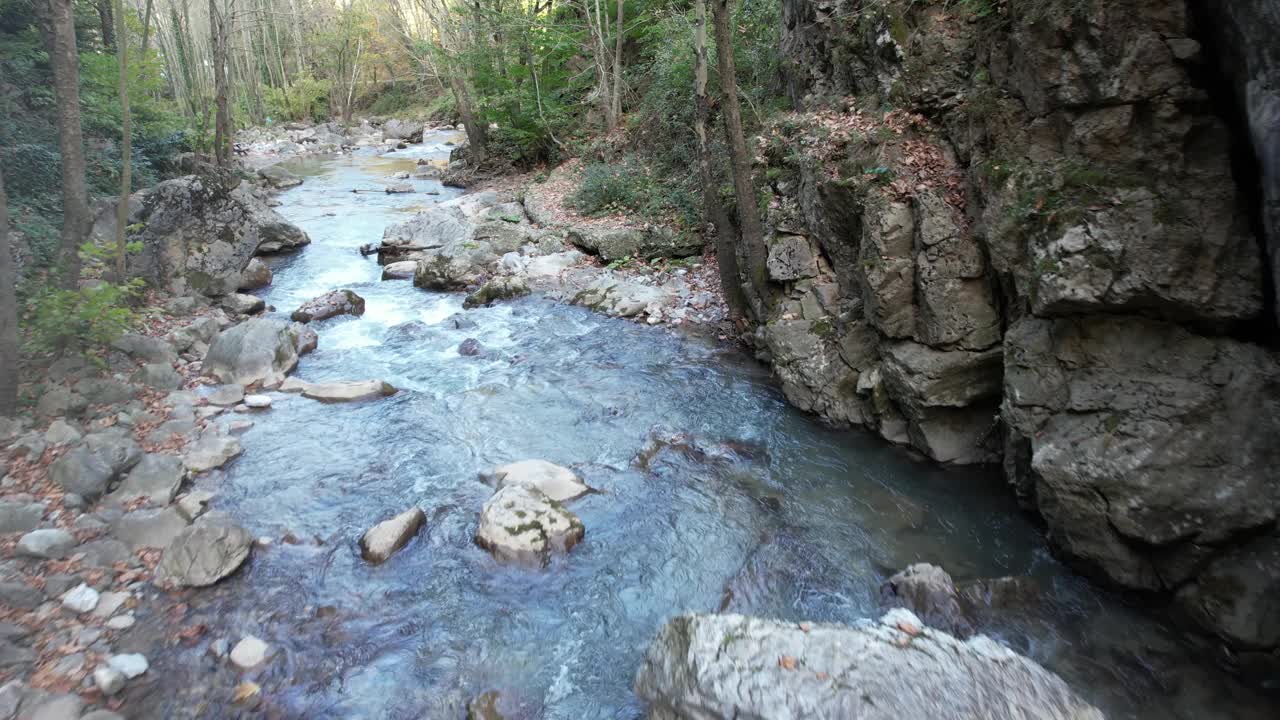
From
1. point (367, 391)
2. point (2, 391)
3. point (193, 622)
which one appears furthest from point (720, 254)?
point (2, 391)

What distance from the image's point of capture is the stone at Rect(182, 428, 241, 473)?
775 centimetres

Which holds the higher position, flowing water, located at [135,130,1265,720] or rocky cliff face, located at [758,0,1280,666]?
rocky cliff face, located at [758,0,1280,666]

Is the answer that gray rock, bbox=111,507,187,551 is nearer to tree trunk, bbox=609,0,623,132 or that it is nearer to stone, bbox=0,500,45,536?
stone, bbox=0,500,45,536

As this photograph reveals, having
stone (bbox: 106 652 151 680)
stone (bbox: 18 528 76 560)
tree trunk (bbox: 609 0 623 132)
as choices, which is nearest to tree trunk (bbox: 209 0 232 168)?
tree trunk (bbox: 609 0 623 132)

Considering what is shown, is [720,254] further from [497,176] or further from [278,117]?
[278,117]

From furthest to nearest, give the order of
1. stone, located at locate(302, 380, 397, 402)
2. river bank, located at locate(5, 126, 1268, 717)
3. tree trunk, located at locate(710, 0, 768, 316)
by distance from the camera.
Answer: tree trunk, located at locate(710, 0, 768, 316), stone, located at locate(302, 380, 397, 402), river bank, located at locate(5, 126, 1268, 717)

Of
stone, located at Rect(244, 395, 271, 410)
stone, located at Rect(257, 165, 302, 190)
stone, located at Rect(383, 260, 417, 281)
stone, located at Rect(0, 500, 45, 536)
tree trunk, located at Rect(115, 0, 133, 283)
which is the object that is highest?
tree trunk, located at Rect(115, 0, 133, 283)

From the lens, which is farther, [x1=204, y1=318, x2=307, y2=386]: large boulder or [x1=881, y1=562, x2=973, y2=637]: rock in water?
[x1=204, y1=318, x2=307, y2=386]: large boulder

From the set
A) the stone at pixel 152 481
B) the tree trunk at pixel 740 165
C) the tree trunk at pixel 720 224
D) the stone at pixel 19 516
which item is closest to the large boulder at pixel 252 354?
the stone at pixel 152 481

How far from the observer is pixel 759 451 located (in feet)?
27.6

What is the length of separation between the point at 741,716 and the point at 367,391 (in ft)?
24.9

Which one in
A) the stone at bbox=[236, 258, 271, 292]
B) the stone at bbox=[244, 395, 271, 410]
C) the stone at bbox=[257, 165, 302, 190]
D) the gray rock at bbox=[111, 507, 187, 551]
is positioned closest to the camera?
the gray rock at bbox=[111, 507, 187, 551]

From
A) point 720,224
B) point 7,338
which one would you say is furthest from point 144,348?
point 720,224

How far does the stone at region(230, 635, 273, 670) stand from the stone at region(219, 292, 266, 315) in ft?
29.7
